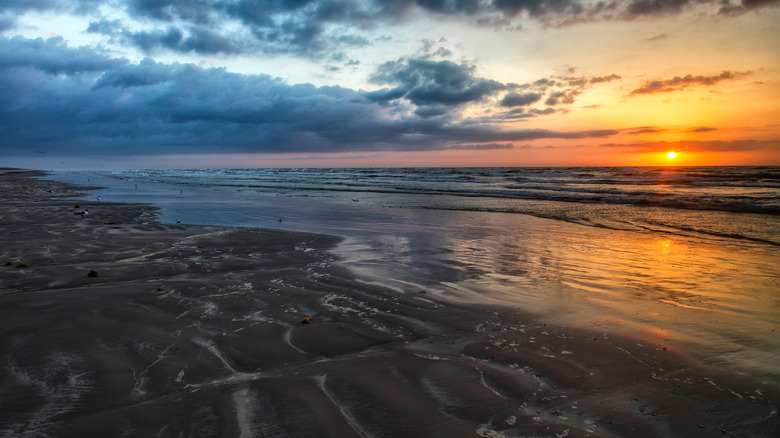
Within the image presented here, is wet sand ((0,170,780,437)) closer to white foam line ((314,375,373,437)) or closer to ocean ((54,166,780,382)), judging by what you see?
white foam line ((314,375,373,437))

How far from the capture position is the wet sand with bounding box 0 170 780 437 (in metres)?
3.07

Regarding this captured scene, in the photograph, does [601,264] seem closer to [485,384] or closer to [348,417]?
[485,384]

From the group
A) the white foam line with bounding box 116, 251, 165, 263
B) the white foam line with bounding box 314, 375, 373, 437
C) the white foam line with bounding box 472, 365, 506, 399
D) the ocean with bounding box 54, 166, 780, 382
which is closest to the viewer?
the white foam line with bounding box 314, 375, 373, 437

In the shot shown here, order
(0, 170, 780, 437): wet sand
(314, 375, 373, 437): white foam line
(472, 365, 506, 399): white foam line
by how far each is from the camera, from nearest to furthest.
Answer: (314, 375, 373, 437): white foam line
(0, 170, 780, 437): wet sand
(472, 365, 506, 399): white foam line

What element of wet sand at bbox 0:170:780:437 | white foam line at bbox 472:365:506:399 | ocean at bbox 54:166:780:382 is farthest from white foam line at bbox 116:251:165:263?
white foam line at bbox 472:365:506:399

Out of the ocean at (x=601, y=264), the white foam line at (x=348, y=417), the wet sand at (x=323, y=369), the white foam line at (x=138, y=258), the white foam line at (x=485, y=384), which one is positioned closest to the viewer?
the white foam line at (x=348, y=417)

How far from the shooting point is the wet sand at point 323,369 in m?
3.07

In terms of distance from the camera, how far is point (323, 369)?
3.90 m

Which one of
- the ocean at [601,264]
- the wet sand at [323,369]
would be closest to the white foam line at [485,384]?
the wet sand at [323,369]

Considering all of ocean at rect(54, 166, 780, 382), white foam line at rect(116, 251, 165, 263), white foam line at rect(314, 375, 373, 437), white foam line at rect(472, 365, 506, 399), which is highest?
white foam line at rect(116, 251, 165, 263)

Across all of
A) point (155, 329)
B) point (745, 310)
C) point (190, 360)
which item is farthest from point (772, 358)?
point (155, 329)

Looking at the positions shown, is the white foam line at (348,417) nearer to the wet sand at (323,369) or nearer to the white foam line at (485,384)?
the wet sand at (323,369)

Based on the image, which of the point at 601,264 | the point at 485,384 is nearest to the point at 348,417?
the point at 485,384

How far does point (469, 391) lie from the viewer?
11.6 feet
